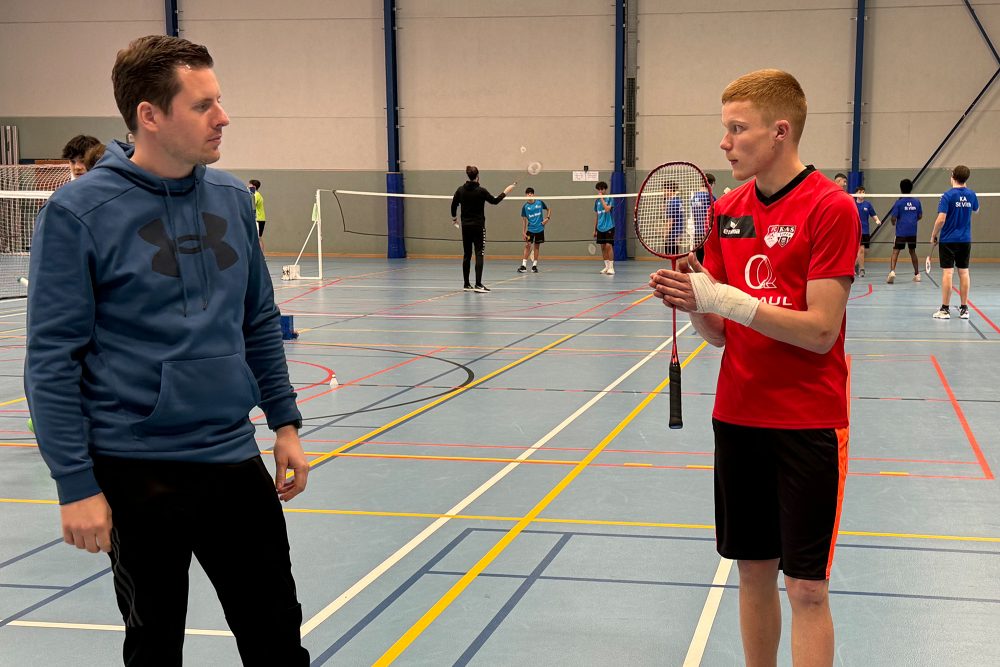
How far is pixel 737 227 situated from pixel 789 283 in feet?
0.78

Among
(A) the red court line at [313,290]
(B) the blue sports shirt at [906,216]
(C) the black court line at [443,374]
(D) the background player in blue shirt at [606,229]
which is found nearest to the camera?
(C) the black court line at [443,374]

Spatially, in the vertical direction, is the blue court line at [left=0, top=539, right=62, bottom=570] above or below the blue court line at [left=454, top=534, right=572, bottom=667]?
below

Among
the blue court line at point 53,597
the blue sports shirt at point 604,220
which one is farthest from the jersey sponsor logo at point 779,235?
the blue sports shirt at point 604,220

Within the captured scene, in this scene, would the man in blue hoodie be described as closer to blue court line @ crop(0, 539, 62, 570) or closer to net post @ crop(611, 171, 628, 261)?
blue court line @ crop(0, 539, 62, 570)

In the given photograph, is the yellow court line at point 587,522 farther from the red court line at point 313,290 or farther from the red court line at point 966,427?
the red court line at point 313,290

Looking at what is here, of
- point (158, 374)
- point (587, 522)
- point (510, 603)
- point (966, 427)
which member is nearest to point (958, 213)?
point (966, 427)

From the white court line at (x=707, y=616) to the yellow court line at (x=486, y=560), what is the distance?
0.96m

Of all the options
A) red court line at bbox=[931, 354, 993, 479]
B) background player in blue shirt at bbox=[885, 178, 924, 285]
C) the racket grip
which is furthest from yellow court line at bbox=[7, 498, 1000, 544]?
background player in blue shirt at bbox=[885, 178, 924, 285]

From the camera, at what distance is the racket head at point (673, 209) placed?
3672 mm

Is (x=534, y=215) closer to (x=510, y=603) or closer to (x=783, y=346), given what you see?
(x=510, y=603)

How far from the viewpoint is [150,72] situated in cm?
243

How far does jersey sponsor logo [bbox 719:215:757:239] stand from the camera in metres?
3.04

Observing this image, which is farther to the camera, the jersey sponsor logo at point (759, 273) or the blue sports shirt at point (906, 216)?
the blue sports shirt at point (906, 216)

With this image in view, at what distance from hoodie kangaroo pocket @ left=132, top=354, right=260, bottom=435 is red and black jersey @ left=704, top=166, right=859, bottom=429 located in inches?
54.3
